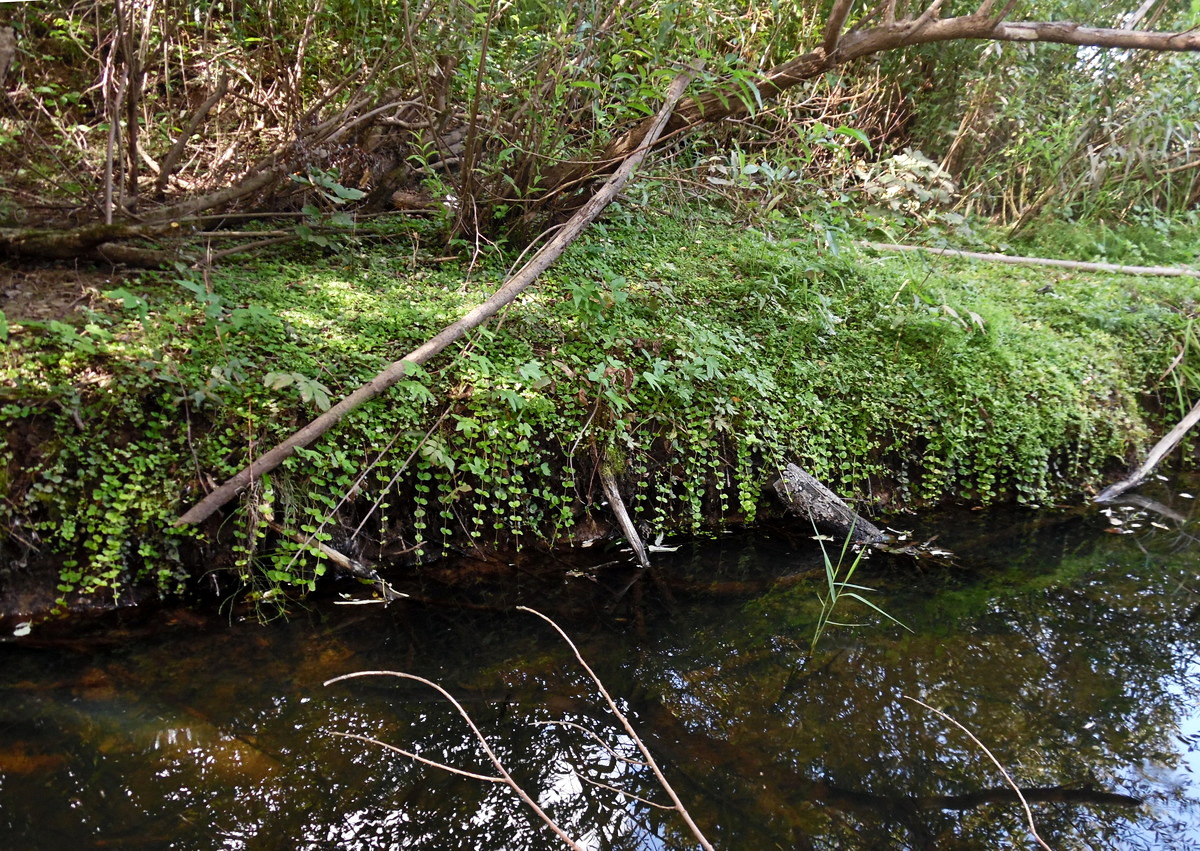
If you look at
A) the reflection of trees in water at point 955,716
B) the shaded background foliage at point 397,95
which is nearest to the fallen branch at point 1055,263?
→ the shaded background foliage at point 397,95

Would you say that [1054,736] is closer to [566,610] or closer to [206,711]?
[566,610]

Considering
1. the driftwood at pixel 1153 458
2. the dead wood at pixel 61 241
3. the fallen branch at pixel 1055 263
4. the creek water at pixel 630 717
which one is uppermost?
the fallen branch at pixel 1055 263

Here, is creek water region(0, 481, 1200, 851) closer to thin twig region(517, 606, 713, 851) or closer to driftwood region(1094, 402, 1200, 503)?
thin twig region(517, 606, 713, 851)

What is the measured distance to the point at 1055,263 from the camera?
615 centimetres

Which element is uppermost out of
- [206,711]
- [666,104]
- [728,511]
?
[666,104]

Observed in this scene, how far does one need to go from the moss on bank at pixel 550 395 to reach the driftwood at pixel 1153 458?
5.4 inches

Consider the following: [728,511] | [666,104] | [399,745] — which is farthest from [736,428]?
[399,745]

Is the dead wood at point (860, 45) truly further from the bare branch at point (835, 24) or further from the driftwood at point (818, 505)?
the driftwood at point (818, 505)

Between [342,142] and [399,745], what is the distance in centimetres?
389

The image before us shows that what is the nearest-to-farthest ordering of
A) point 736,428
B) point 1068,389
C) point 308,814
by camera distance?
point 308,814 → point 736,428 → point 1068,389

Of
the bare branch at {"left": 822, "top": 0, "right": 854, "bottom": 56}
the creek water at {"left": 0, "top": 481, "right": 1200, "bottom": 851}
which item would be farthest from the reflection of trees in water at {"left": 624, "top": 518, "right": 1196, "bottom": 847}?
the bare branch at {"left": 822, "top": 0, "right": 854, "bottom": 56}

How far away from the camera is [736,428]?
375 centimetres

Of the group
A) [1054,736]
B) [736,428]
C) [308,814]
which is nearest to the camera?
[308,814]

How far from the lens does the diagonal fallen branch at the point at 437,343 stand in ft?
9.27
